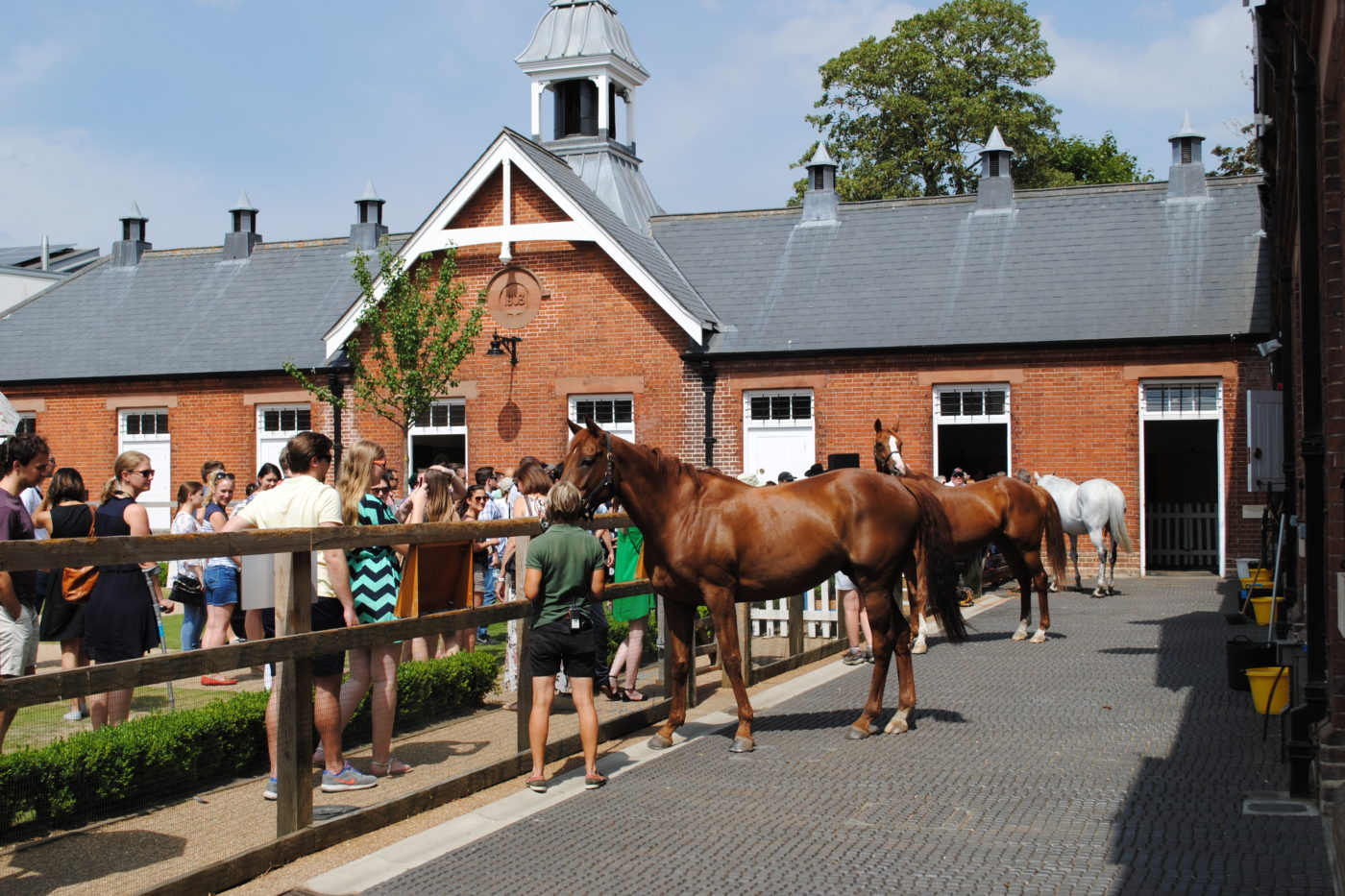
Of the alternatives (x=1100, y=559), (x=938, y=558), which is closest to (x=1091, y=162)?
(x=1100, y=559)

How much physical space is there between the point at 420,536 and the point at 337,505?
0.50 meters

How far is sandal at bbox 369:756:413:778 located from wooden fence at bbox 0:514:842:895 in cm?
45

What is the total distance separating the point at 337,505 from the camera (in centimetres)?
712

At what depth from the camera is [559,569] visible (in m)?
7.42

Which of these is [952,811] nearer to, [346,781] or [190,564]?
[346,781]

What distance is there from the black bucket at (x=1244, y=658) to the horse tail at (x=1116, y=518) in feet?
31.2

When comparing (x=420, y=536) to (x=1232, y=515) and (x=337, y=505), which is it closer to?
(x=337, y=505)

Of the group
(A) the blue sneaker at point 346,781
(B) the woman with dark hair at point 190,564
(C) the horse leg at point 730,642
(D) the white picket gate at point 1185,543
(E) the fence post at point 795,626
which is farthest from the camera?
(D) the white picket gate at point 1185,543

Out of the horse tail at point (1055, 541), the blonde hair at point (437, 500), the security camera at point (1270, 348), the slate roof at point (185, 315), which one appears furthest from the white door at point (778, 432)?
the blonde hair at point (437, 500)

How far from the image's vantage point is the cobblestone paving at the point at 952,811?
5633mm

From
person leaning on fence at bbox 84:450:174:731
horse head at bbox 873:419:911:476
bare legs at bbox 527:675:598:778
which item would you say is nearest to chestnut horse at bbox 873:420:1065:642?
horse head at bbox 873:419:911:476

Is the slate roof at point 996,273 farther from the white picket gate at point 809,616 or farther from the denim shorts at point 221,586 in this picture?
the denim shorts at point 221,586

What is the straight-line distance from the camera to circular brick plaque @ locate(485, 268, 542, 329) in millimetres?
25109

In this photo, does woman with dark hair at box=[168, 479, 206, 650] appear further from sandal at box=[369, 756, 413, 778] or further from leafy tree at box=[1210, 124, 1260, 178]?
leafy tree at box=[1210, 124, 1260, 178]
